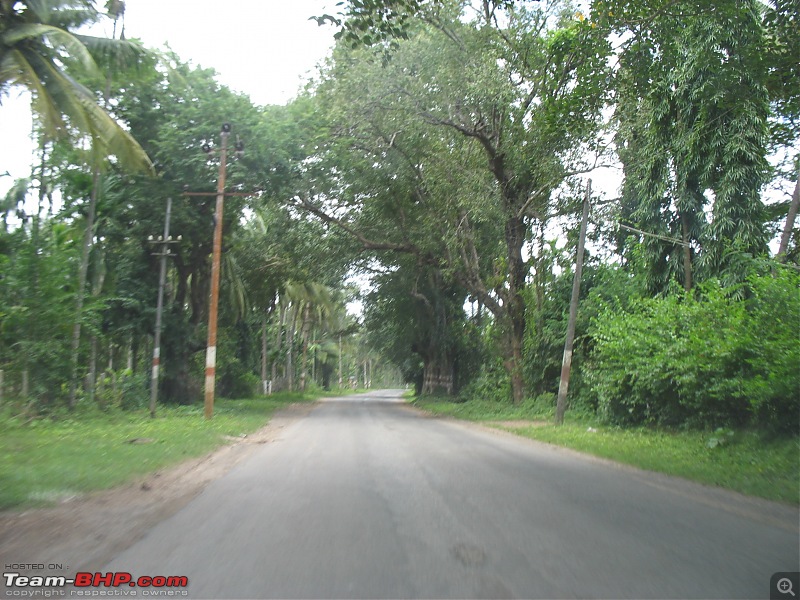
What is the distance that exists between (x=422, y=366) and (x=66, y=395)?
3447cm

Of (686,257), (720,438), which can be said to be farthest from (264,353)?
(720,438)

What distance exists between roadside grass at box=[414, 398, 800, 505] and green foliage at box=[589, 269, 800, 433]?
0.59 m

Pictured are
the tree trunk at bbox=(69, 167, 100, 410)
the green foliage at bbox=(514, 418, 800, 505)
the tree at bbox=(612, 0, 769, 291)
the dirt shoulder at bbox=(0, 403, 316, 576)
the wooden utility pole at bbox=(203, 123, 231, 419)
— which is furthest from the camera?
the wooden utility pole at bbox=(203, 123, 231, 419)

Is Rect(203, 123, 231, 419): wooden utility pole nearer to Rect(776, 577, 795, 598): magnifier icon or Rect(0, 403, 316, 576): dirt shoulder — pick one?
Rect(0, 403, 316, 576): dirt shoulder

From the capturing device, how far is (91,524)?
23.0 feet

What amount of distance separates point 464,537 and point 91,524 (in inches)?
154

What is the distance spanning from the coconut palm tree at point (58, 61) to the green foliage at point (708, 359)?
1317cm

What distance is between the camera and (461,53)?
75.6ft

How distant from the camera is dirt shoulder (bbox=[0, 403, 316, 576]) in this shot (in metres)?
5.65

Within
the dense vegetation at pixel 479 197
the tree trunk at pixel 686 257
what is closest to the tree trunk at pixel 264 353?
the dense vegetation at pixel 479 197

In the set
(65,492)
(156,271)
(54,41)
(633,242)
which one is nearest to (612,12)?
(54,41)

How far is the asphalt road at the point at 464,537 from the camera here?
5.09 m

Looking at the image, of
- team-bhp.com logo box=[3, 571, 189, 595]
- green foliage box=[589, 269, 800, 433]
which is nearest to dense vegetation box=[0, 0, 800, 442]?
green foliage box=[589, 269, 800, 433]

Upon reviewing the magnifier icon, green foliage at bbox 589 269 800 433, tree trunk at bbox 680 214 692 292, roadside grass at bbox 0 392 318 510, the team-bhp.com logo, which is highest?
tree trunk at bbox 680 214 692 292
